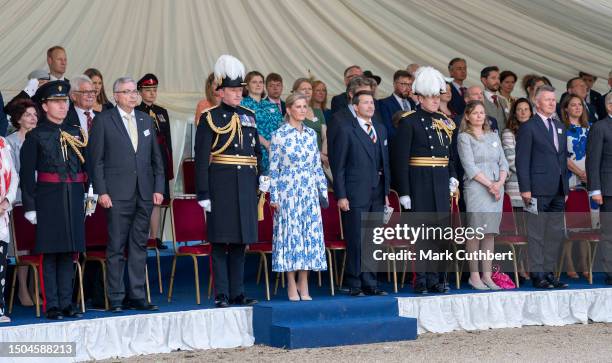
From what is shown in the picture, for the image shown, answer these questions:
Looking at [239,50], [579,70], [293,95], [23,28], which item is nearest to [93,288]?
[293,95]

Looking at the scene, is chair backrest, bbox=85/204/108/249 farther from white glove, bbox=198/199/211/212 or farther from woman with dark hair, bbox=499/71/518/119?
woman with dark hair, bbox=499/71/518/119

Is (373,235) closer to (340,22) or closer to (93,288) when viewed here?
(93,288)

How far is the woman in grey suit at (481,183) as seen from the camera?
30.3 ft

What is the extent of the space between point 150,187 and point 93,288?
0.88 metres

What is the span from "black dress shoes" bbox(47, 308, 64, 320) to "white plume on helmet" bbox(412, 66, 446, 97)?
333cm

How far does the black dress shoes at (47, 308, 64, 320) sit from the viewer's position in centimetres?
741

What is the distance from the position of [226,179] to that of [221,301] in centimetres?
85

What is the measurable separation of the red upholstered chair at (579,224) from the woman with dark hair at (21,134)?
4.40 meters

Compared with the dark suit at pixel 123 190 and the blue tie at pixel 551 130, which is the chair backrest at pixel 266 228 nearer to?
the dark suit at pixel 123 190

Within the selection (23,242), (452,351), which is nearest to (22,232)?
(23,242)

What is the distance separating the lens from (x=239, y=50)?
11.4m

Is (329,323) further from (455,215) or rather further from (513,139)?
(513,139)

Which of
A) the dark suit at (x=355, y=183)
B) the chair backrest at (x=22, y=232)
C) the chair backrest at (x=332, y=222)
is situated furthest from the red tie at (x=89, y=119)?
the chair backrest at (x=332, y=222)

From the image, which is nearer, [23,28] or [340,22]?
[23,28]
